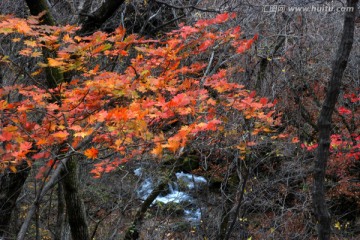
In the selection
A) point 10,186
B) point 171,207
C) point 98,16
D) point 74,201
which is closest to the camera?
point 74,201

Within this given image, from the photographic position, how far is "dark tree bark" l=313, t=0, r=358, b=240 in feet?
8.19

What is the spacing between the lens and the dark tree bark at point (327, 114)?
2.50m

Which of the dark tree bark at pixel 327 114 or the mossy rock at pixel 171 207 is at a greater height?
the dark tree bark at pixel 327 114

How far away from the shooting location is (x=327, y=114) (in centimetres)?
264

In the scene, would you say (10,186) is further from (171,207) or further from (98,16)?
(171,207)

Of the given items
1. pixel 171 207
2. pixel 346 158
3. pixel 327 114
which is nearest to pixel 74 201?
pixel 327 114

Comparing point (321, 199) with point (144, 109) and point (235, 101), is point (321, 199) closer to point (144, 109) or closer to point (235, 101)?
point (144, 109)

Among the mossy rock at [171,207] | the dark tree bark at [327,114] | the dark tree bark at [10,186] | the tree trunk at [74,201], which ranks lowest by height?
the mossy rock at [171,207]

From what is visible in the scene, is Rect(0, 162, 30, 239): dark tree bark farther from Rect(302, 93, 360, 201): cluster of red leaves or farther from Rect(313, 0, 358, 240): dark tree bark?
Rect(302, 93, 360, 201): cluster of red leaves

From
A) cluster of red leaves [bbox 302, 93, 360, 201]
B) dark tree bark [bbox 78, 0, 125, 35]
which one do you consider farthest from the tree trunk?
cluster of red leaves [bbox 302, 93, 360, 201]

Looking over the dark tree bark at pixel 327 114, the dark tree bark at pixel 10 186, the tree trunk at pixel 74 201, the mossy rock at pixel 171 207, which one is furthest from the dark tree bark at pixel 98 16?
the mossy rock at pixel 171 207

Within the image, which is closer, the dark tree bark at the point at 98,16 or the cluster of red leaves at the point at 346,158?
the dark tree bark at the point at 98,16

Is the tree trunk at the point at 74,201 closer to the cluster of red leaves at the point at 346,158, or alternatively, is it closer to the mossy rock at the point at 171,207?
the mossy rock at the point at 171,207

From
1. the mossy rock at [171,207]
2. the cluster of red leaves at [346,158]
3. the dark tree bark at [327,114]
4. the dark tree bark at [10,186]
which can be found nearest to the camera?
the dark tree bark at [327,114]
